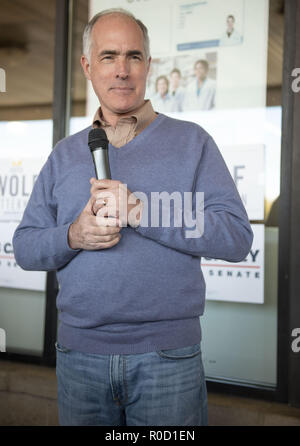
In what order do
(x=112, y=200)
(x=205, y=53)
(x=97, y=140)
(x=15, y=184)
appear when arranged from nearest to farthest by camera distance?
1. (x=112, y=200)
2. (x=97, y=140)
3. (x=205, y=53)
4. (x=15, y=184)

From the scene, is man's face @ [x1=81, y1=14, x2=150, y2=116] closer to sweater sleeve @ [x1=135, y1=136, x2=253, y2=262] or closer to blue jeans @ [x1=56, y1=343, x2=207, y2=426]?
sweater sleeve @ [x1=135, y1=136, x2=253, y2=262]

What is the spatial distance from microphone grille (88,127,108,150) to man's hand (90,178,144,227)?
5.0 inches

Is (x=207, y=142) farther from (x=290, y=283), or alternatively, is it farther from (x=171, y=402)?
(x=290, y=283)

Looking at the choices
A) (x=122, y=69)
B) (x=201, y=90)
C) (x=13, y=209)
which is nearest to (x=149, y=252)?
(x=122, y=69)

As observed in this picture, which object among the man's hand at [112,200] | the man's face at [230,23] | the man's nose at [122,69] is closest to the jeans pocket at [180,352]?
the man's hand at [112,200]

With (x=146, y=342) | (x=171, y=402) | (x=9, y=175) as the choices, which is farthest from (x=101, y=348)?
(x=9, y=175)

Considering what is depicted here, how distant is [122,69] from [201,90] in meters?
1.26

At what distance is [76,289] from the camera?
1.32 m

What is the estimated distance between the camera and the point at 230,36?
2.48 m

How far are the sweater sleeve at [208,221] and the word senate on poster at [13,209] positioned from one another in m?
1.79

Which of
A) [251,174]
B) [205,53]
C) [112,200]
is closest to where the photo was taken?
[112,200]

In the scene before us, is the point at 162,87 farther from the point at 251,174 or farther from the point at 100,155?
the point at 100,155

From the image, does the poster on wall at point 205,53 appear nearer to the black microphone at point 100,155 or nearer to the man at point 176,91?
the man at point 176,91

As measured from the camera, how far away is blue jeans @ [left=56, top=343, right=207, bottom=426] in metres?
1.25
